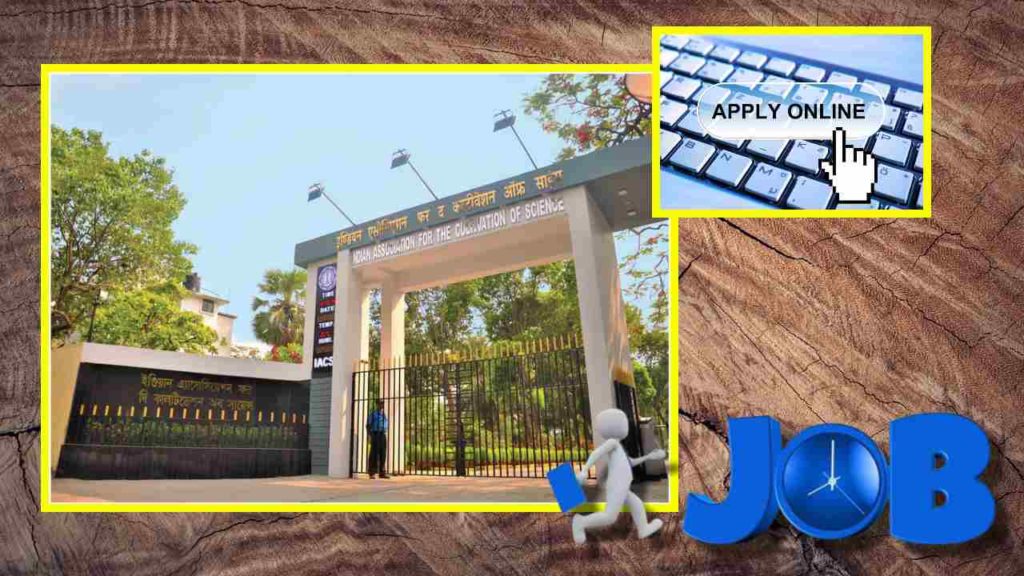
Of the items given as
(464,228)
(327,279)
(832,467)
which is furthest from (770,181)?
(327,279)

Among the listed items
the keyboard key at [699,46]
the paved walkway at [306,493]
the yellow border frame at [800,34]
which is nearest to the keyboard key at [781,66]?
the yellow border frame at [800,34]

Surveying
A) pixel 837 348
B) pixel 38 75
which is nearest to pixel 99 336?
pixel 38 75

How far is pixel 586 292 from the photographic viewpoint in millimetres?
5082

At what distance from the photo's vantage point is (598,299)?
5051 millimetres

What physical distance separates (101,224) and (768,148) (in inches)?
160

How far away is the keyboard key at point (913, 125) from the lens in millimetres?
2889

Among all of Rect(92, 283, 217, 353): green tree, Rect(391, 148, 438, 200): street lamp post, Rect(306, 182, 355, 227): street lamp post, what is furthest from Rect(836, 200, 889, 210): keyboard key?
Rect(306, 182, 355, 227): street lamp post

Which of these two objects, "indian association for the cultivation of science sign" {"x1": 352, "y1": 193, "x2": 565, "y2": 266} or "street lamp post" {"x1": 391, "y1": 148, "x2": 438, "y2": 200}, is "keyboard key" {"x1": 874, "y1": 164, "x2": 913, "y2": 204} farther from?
"street lamp post" {"x1": 391, "y1": 148, "x2": 438, "y2": 200}

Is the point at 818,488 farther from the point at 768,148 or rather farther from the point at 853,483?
the point at 768,148

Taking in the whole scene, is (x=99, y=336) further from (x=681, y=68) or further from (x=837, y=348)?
(x=837, y=348)

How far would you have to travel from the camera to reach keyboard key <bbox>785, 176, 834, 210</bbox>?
9.34 ft

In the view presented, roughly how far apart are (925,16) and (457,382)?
430 cm

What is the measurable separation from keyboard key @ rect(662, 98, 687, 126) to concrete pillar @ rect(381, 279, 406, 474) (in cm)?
446

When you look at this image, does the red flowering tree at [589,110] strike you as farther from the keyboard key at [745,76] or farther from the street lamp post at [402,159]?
the street lamp post at [402,159]
